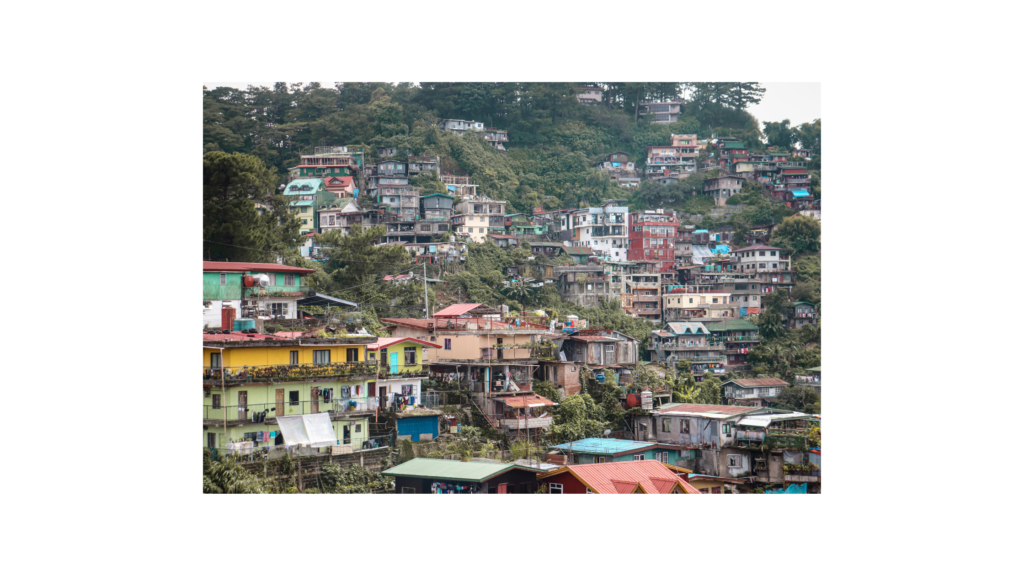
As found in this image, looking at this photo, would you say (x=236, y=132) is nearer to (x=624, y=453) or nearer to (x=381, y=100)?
(x=381, y=100)

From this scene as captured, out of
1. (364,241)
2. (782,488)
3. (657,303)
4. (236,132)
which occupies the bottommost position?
(782,488)

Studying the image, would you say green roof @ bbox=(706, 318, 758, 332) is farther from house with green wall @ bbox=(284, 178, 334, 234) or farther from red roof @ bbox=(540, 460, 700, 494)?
house with green wall @ bbox=(284, 178, 334, 234)

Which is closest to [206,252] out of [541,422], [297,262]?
[297,262]

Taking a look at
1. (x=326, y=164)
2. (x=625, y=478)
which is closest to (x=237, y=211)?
(x=326, y=164)

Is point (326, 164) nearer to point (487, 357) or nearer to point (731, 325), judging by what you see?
point (487, 357)

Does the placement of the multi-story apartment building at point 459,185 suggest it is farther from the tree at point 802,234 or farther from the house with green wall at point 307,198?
the tree at point 802,234

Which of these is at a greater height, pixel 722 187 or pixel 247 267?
pixel 722 187
